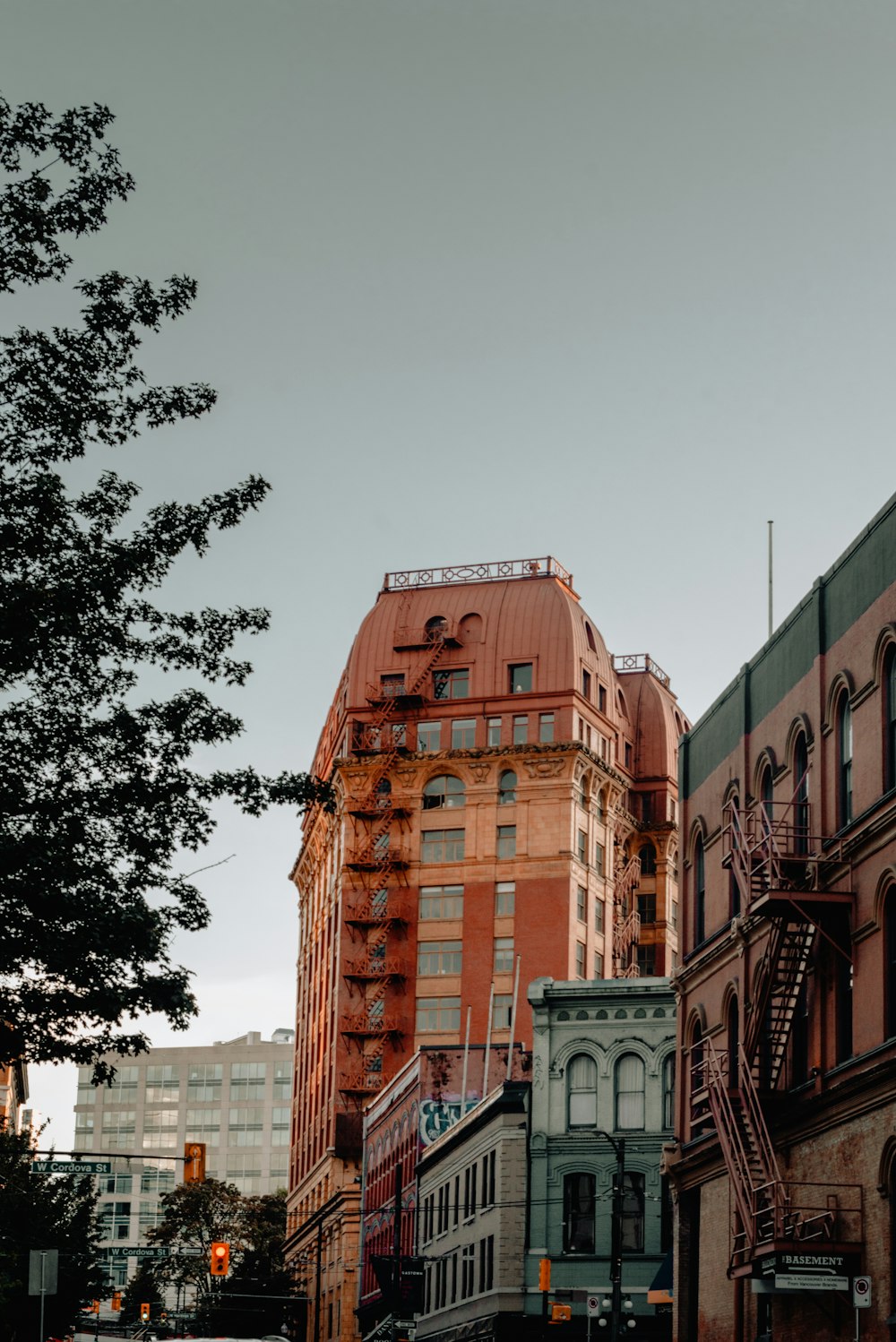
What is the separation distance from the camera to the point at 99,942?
72.9 feet

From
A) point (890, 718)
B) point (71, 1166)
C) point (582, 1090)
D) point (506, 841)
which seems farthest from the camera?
point (506, 841)

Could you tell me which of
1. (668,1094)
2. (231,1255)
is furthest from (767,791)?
(231,1255)

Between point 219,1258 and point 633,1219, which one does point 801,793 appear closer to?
point 633,1219

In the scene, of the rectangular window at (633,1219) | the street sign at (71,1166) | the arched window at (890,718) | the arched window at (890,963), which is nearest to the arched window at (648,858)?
the rectangular window at (633,1219)

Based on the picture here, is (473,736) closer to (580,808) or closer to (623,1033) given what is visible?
(580,808)

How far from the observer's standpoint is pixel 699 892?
134 feet

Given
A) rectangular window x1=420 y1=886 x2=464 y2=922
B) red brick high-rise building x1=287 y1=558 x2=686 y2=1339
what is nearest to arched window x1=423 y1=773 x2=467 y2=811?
red brick high-rise building x1=287 y1=558 x2=686 y2=1339

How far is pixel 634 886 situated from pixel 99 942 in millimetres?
99757

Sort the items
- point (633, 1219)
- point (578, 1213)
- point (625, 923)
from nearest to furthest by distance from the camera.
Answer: point (633, 1219) < point (578, 1213) < point (625, 923)

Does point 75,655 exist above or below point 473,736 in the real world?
below

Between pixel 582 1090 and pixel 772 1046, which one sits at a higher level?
pixel 772 1046

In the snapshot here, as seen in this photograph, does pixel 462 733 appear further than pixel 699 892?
Yes

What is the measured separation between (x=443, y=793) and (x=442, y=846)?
10.9ft

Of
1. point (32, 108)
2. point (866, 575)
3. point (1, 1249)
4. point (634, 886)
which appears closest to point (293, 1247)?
point (634, 886)
